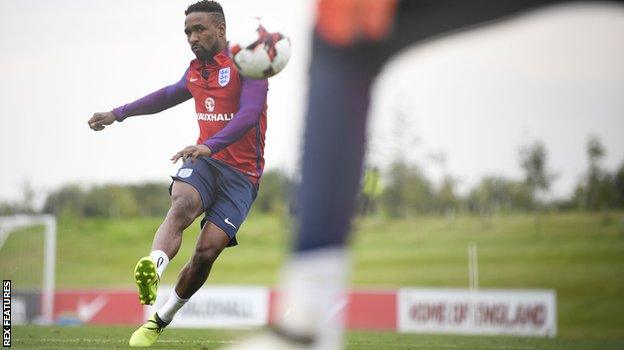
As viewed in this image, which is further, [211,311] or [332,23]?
[211,311]

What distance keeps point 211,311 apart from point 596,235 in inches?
1286

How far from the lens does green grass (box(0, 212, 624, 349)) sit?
4519 cm

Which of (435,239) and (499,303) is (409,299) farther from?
(435,239)

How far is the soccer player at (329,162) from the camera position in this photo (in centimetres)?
177

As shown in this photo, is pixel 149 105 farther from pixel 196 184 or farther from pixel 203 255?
pixel 203 255

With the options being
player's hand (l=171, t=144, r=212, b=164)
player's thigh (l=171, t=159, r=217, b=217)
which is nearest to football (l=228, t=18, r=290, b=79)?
player's hand (l=171, t=144, r=212, b=164)

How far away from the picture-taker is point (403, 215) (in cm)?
5069

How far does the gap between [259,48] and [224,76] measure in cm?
124

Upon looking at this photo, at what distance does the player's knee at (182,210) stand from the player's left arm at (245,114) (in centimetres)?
30

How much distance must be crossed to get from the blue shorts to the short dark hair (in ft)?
3.91

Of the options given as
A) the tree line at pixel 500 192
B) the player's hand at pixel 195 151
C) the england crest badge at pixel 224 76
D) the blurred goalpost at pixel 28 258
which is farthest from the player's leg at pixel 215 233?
the tree line at pixel 500 192

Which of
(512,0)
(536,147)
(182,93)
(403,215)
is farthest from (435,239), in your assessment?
(512,0)

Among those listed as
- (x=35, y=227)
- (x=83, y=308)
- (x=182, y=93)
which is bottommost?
(x=83, y=308)

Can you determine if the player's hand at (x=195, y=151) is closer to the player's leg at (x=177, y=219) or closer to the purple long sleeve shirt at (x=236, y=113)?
the purple long sleeve shirt at (x=236, y=113)
